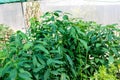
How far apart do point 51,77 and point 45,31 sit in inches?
11.0

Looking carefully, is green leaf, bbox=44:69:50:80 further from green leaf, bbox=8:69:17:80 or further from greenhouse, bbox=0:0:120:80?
green leaf, bbox=8:69:17:80

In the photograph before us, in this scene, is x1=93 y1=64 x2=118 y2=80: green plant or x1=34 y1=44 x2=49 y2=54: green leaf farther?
x1=93 y1=64 x2=118 y2=80: green plant

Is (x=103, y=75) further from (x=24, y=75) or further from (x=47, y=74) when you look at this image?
(x=24, y=75)

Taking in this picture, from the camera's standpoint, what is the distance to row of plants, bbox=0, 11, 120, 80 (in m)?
1.20

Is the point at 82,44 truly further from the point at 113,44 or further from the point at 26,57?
the point at 26,57

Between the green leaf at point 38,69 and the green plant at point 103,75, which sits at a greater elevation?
the green leaf at point 38,69

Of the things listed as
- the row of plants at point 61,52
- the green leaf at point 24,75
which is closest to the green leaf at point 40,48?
the row of plants at point 61,52

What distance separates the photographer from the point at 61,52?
49.7 inches

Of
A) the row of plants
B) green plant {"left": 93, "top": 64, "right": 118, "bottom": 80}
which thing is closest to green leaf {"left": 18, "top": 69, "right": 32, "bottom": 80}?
the row of plants

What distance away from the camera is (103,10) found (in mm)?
3420

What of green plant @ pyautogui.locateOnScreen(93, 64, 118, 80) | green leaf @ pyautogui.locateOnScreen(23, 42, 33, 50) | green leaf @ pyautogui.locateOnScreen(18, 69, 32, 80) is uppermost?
green leaf @ pyautogui.locateOnScreen(23, 42, 33, 50)

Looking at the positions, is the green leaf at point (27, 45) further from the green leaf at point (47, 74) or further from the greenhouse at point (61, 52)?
the green leaf at point (47, 74)

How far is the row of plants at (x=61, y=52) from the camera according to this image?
3.92 ft

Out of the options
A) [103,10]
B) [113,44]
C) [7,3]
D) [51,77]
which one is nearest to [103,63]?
[113,44]
